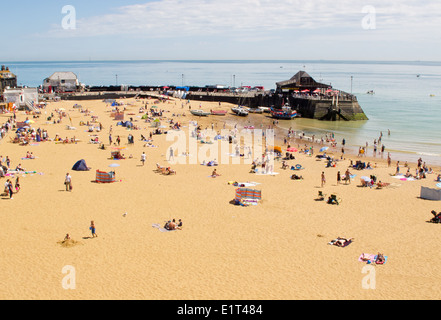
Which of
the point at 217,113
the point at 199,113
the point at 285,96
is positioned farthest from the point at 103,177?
the point at 285,96

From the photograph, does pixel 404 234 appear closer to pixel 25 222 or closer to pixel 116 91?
pixel 25 222

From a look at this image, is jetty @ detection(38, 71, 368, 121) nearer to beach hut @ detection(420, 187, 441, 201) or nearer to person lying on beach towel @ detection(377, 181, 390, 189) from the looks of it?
person lying on beach towel @ detection(377, 181, 390, 189)

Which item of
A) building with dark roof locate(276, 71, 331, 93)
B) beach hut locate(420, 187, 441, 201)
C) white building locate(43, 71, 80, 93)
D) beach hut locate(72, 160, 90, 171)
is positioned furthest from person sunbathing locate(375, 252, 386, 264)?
white building locate(43, 71, 80, 93)

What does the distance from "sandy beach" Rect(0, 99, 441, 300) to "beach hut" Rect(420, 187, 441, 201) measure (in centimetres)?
37

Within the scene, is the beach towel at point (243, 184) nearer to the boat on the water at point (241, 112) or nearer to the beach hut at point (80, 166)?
the beach hut at point (80, 166)

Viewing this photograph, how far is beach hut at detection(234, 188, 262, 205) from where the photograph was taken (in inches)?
633

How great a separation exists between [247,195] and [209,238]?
152 inches

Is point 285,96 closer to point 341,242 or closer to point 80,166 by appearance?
point 80,166

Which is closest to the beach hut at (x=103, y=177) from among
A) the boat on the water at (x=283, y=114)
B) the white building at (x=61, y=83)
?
the boat on the water at (x=283, y=114)

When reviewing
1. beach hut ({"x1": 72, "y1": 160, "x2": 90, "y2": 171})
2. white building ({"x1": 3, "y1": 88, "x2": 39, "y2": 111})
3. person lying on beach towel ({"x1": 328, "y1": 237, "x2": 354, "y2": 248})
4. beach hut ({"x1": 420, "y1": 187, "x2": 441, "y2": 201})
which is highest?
white building ({"x1": 3, "y1": 88, "x2": 39, "y2": 111})

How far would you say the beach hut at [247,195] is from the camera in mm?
16078

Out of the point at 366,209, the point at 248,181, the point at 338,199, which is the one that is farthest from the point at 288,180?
the point at 366,209

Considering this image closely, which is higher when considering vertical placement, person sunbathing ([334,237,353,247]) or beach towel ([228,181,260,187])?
beach towel ([228,181,260,187])
